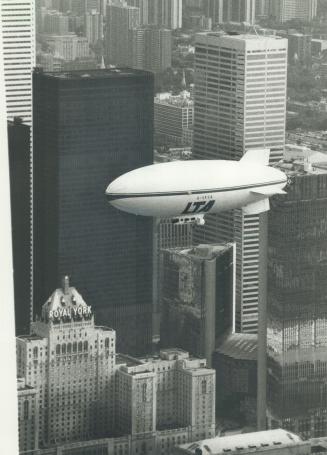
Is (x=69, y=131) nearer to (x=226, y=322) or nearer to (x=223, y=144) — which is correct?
(x=223, y=144)

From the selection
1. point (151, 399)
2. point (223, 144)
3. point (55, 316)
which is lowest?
point (151, 399)

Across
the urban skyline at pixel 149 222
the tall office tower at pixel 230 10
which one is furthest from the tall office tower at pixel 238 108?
the tall office tower at pixel 230 10

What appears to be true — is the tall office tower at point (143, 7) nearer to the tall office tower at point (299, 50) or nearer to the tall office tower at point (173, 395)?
the tall office tower at point (299, 50)

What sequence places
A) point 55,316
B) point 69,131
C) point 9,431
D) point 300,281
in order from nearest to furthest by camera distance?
point 9,431
point 55,316
point 69,131
point 300,281

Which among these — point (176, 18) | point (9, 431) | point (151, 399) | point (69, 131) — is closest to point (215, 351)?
point (151, 399)

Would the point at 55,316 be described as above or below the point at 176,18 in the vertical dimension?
below

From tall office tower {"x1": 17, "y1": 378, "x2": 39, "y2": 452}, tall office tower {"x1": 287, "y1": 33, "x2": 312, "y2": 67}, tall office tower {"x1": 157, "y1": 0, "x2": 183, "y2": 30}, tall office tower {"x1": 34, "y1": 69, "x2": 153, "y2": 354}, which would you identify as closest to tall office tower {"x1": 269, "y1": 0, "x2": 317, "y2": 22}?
tall office tower {"x1": 287, "y1": 33, "x2": 312, "y2": 67}

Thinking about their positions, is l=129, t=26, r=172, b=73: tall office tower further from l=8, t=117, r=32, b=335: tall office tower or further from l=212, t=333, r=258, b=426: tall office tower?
l=212, t=333, r=258, b=426: tall office tower

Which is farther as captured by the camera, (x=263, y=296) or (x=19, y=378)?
(x=263, y=296)
